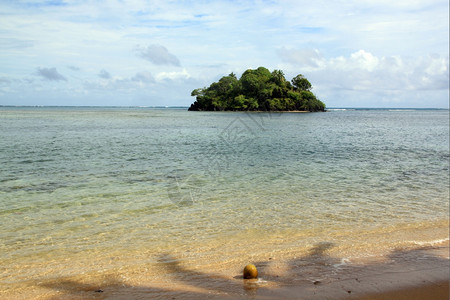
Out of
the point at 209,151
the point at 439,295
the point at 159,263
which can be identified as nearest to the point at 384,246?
the point at 439,295

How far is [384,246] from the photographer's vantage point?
777cm

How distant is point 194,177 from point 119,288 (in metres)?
10.4

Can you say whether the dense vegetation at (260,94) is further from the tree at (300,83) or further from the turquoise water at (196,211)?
the turquoise water at (196,211)

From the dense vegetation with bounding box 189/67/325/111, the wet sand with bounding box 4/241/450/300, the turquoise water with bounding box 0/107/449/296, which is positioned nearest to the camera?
the wet sand with bounding box 4/241/450/300

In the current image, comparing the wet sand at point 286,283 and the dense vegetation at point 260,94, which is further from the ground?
the dense vegetation at point 260,94

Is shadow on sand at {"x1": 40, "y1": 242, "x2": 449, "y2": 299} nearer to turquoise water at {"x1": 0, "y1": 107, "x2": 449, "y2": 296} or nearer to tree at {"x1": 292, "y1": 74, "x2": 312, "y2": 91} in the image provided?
turquoise water at {"x1": 0, "y1": 107, "x2": 449, "y2": 296}

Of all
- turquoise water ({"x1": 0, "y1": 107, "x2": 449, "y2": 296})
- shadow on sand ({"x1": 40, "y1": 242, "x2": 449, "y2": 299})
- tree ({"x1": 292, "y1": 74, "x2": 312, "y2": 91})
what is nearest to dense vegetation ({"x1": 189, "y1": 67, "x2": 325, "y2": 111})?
tree ({"x1": 292, "y1": 74, "x2": 312, "y2": 91})

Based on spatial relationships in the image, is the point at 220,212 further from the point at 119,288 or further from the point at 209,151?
the point at 209,151

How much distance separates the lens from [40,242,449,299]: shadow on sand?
210 inches

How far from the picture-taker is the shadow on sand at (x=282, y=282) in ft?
17.5

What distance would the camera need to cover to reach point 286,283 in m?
5.72

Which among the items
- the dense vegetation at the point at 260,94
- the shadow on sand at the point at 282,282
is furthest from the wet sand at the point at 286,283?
the dense vegetation at the point at 260,94

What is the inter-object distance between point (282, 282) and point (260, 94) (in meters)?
140

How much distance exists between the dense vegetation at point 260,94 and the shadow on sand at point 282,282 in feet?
429
